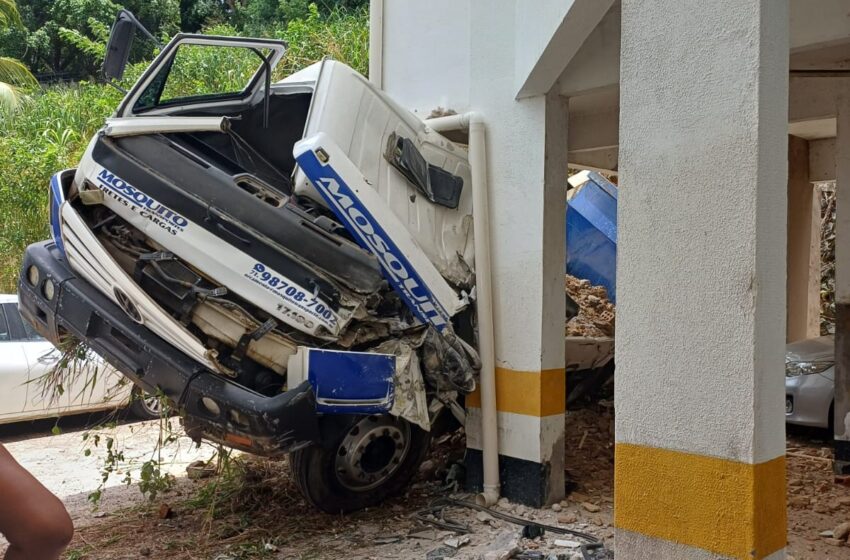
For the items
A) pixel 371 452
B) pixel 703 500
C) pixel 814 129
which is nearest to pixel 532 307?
pixel 371 452

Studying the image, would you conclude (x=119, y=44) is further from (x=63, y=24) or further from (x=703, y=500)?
(x=63, y=24)

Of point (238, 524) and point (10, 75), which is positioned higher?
point (10, 75)

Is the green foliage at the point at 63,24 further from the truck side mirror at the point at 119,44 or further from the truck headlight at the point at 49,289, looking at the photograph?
the truck headlight at the point at 49,289

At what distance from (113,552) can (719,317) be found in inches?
156

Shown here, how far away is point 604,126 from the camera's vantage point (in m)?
7.42

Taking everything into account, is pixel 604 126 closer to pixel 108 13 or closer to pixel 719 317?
pixel 719 317

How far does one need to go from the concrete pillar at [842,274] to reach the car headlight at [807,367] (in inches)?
20.6

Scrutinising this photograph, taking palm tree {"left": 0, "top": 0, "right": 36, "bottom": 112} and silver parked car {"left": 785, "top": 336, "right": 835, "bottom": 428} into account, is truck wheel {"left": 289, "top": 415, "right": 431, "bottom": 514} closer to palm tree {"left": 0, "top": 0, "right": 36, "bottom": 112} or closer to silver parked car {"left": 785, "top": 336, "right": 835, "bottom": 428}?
silver parked car {"left": 785, "top": 336, "right": 835, "bottom": 428}

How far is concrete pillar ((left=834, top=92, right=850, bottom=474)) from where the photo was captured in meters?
6.02

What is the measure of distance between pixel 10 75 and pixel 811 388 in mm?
19305

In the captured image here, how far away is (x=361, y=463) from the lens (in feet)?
16.5

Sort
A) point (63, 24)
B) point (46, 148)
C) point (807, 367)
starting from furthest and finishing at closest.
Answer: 1. point (63, 24)
2. point (46, 148)
3. point (807, 367)

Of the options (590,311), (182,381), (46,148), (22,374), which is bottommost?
(22,374)

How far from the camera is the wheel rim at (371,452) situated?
193 inches
